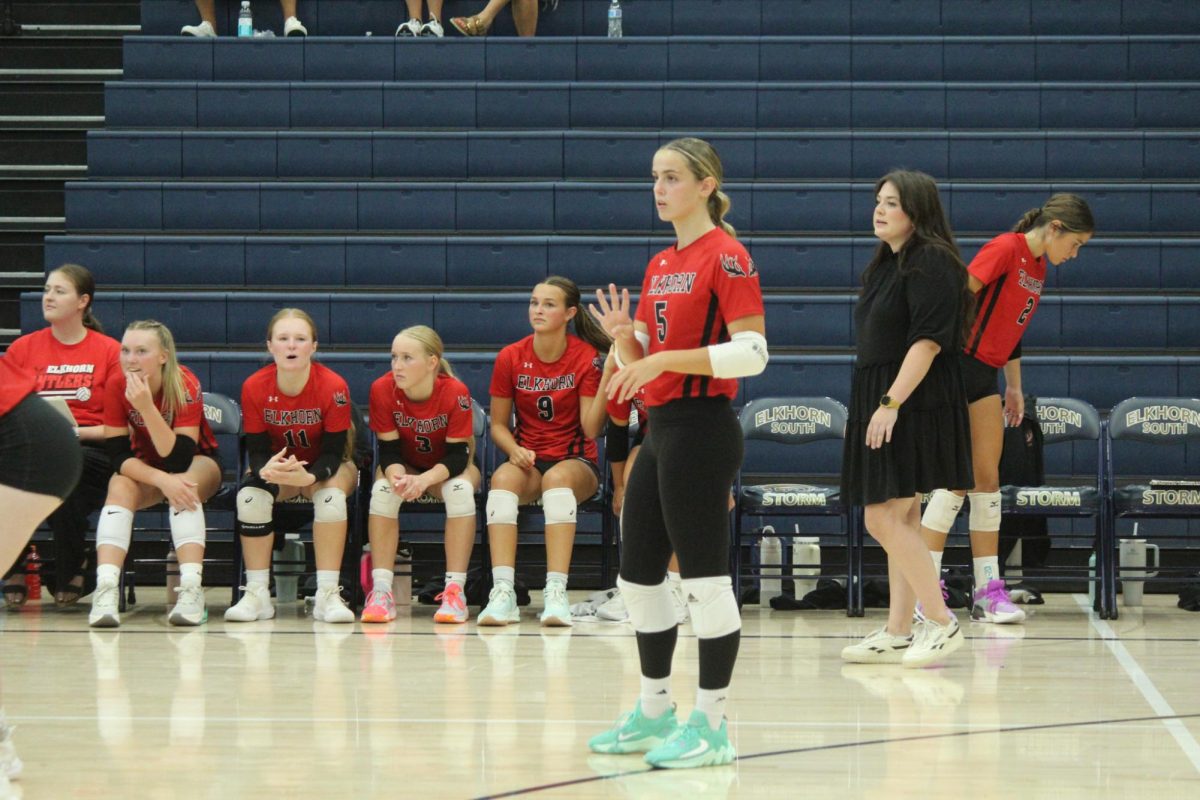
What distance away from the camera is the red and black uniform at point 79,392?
6094 millimetres

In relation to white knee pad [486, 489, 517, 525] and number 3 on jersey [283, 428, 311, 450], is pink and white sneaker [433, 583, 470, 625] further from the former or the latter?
number 3 on jersey [283, 428, 311, 450]

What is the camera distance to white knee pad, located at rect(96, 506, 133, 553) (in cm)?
574

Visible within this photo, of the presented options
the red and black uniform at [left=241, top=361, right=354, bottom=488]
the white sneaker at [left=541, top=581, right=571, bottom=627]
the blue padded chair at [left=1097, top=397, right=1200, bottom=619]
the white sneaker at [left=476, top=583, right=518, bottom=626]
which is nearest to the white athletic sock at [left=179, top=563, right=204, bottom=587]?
the red and black uniform at [left=241, top=361, right=354, bottom=488]

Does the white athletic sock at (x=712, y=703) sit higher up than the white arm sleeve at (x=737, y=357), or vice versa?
the white arm sleeve at (x=737, y=357)

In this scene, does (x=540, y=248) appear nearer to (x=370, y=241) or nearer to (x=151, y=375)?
(x=370, y=241)

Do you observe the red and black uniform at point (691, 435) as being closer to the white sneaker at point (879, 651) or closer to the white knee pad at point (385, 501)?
the white sneaker at point (879, 651)

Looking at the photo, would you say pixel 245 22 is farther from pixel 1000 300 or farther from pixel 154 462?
pixel 1000 300

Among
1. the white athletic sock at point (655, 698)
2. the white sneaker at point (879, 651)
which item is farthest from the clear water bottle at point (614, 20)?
the white athletic sock at point (655, 698)

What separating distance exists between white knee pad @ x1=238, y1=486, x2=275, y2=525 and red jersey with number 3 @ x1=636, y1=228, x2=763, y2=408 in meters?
2.97

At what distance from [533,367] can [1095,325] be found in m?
3.25

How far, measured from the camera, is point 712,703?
3.28m

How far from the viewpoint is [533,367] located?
608cm

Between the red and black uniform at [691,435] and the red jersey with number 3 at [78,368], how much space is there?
356cm

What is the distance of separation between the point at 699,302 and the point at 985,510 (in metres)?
2.79
